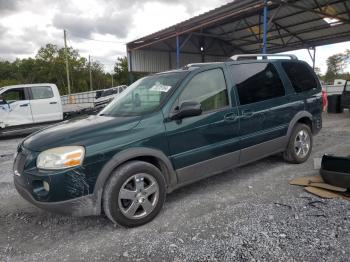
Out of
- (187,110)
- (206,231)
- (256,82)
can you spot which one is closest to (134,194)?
(206,231)

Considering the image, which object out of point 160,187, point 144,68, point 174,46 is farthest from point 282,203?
point 174,46

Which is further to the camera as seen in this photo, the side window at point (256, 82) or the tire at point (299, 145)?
the tire at point (299, 145)

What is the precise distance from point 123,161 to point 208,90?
5.01 ft

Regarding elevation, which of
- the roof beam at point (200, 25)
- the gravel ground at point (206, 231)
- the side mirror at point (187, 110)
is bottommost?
the gravel ground at point (206, 231)

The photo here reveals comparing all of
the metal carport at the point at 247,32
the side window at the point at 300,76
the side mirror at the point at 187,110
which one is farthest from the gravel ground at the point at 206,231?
the metal carport at the point at 247,32

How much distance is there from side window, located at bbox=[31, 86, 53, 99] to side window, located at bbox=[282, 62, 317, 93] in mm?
9154

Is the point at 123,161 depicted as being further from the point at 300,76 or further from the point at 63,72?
the point at 63,72

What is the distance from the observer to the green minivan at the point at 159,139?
2.93 metres

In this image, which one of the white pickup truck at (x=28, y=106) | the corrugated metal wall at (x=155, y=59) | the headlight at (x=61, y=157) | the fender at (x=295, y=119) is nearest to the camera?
the headlight at (x=61, y=157)

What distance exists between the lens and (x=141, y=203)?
323cm

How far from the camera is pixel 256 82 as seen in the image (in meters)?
4.45

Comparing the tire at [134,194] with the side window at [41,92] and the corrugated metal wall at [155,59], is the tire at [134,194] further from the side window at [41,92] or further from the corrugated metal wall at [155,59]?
the corrugated metal wall at [155,59]

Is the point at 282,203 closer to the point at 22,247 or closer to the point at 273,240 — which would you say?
the point at 273,240

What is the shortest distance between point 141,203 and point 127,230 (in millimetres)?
316
